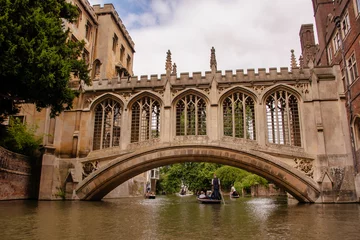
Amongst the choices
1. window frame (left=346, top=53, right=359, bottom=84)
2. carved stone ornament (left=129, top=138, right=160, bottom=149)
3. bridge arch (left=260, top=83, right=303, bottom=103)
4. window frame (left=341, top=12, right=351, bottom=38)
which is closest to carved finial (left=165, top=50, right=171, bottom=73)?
carved stone ornament (left=129, top=138, right=160, bottom=149)

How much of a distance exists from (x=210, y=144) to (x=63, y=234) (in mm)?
12002

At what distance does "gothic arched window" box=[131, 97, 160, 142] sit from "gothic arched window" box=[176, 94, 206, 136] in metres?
1.32

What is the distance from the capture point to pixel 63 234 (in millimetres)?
5723

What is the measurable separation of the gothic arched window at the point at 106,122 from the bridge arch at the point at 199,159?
1.96 meters

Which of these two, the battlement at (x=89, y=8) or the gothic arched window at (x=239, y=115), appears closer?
the gothic arched window at (x=239, y=115)

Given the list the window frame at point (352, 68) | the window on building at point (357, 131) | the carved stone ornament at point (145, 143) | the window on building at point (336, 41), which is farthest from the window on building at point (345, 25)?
the carved stone ornament at point (145, 143)

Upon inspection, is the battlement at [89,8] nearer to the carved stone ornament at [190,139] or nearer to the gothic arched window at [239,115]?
the carved stone ornament at [190,139]

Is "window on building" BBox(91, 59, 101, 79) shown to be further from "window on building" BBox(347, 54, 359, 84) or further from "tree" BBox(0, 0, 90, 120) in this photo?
"window on building" BBox(347, 54, 359, 84)

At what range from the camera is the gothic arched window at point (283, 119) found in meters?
17.1

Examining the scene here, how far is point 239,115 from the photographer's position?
1803cm

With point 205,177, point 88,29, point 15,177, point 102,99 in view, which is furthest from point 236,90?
point 205,177

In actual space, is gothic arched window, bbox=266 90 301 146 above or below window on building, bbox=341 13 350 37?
below

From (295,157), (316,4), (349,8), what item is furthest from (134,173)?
(316,4)

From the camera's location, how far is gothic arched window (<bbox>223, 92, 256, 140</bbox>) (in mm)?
17766
